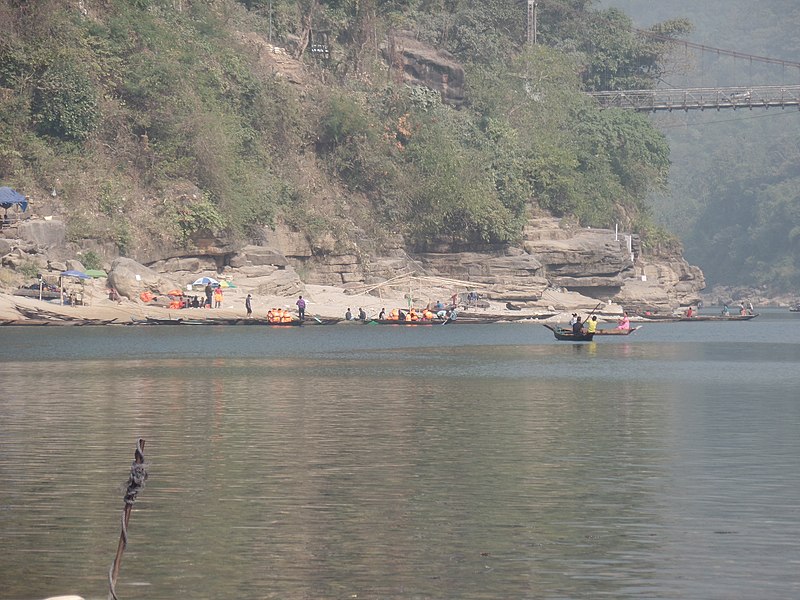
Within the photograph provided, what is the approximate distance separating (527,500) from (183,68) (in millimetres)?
65988

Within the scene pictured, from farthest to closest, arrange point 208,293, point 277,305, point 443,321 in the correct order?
point 443,321, point 277,305, point 208,293

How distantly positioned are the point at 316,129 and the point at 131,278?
82.9 ft

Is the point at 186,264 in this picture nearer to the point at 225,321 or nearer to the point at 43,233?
the point at 225,321

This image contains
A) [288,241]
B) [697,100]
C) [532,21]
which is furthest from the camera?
[532,21]

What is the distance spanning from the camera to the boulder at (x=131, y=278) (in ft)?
228

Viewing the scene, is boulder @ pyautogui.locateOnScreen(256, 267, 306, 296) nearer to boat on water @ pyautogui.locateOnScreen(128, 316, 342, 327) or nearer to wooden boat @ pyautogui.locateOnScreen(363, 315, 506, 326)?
boat on water @ pyautogui.locateOnScreen(128, 316, 342, 327)

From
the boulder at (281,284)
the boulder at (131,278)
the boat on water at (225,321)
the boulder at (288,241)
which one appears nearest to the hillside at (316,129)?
the boulder at (288,241)

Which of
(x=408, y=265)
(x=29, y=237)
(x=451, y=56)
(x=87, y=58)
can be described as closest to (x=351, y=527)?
(x=29, y=237)

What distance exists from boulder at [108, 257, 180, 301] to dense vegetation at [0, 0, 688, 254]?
292cm

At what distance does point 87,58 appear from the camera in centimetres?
7625

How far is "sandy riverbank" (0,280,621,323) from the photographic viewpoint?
6588cm

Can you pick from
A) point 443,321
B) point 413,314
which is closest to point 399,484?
point 413,314

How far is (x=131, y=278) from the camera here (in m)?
69.8

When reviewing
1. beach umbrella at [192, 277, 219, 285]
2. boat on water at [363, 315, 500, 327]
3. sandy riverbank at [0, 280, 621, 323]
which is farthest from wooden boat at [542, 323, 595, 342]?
beach umbrella at [192, 277, 219, 285]
